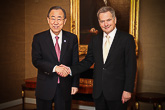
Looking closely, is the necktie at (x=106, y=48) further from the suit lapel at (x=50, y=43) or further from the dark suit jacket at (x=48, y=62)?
the suit lapel at (x=50, y=43)

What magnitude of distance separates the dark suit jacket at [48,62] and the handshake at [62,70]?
0.20 feet

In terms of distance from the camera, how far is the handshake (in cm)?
250

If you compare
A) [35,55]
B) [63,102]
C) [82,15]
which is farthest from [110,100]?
[82,15]

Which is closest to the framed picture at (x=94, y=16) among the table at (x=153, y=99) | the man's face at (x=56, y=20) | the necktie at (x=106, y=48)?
the table at (x=153, y=99)

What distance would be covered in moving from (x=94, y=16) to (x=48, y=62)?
2777mm

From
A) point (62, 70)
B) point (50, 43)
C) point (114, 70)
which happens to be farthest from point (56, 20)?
point (114, 70)

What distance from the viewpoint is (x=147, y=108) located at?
4.63 m

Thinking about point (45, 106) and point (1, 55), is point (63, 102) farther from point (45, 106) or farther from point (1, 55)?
point (1, 55)

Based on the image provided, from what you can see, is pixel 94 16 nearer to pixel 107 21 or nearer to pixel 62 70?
pixel 107 21

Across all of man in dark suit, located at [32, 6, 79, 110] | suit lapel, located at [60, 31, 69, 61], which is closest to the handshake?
man in dark suit, located at [32, 6, 79, 110]

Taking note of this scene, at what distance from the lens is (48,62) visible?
100 inches

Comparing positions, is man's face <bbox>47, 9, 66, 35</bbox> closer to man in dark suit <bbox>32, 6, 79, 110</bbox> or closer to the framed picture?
man in dark suit <bbox>32, 6, 79, 110</bbox>

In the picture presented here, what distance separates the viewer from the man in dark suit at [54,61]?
2.54 meters

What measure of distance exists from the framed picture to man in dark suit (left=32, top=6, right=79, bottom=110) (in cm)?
227
